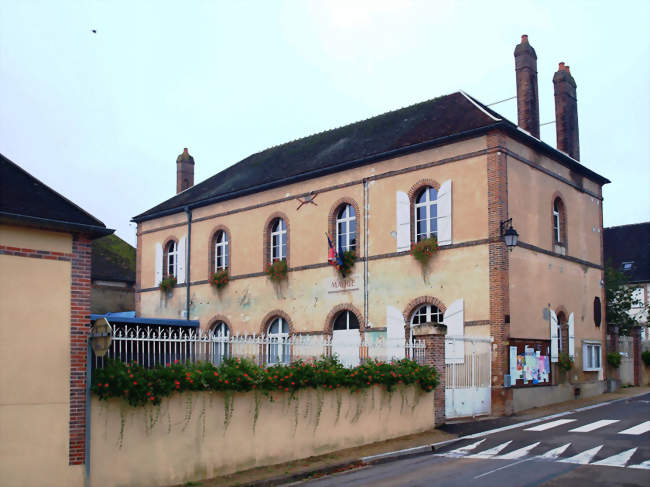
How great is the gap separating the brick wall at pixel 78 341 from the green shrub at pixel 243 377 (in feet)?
0.80

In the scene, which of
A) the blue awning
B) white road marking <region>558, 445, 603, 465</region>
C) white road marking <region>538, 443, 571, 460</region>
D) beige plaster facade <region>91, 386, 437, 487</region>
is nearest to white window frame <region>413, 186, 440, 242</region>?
the blue awning

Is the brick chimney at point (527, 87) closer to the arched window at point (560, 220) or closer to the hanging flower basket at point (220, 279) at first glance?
the arched window at point (560, 220)

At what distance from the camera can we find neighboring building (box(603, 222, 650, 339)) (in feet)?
135

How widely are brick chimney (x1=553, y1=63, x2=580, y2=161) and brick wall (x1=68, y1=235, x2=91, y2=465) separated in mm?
18065

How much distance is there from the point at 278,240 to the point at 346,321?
14.0 ft

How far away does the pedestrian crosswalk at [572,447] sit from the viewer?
1086 centimetres

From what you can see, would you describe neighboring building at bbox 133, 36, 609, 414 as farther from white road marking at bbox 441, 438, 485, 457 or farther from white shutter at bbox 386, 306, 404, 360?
white road marking at bbox 441, 438, 485, 457

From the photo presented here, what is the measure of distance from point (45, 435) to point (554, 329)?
15.1 metres

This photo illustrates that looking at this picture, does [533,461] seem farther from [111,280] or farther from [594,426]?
[111,280]

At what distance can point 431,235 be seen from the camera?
20219 millimetres

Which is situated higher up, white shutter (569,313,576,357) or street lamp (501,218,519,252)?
street lamp (501,218,519,252)

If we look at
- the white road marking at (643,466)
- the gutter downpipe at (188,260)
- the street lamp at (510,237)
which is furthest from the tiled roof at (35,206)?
the gutter downpipe at (188,260)

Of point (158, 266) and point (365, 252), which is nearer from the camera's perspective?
point (365, 252)

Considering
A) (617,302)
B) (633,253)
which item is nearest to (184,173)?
(617,302)
